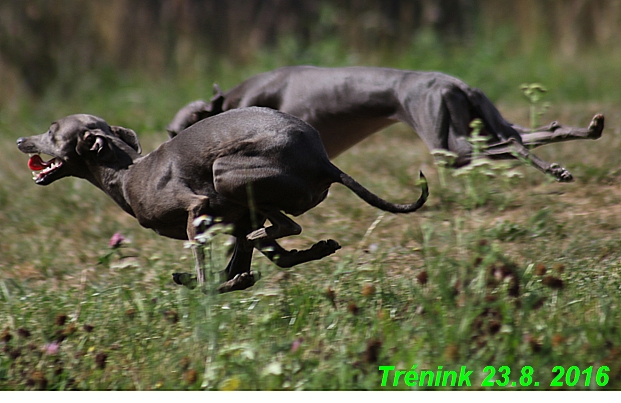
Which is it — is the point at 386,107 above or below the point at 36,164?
above

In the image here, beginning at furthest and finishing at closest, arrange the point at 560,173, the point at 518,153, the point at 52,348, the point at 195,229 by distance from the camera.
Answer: the point at 518,153 → the point at 560,173 → the point at 195,229 → the point at 52,348

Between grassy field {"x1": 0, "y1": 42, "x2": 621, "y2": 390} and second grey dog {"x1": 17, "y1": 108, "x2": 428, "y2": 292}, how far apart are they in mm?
186

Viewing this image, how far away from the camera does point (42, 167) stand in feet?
13.0

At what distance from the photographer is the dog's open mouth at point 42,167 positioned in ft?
12.7

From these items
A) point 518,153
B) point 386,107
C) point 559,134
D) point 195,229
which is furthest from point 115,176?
point 559,134

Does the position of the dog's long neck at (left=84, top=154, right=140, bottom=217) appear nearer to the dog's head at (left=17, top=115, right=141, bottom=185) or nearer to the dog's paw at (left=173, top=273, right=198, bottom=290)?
the dog's head at (left=17, top=115, right=141, bottom=185)

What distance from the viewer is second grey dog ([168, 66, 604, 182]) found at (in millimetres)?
4574

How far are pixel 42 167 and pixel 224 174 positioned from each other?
3.15 feet

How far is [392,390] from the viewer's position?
9.21 ft

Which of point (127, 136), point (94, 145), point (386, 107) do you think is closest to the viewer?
point (94, 145)

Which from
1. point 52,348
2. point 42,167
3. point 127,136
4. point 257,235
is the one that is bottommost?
point 52,348

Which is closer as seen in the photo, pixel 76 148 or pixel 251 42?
pixel 76 148

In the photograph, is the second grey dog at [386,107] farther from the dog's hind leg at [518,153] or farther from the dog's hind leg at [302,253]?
the dog's hind leg at [302,253]

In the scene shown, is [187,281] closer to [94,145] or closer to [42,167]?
[94,145]
